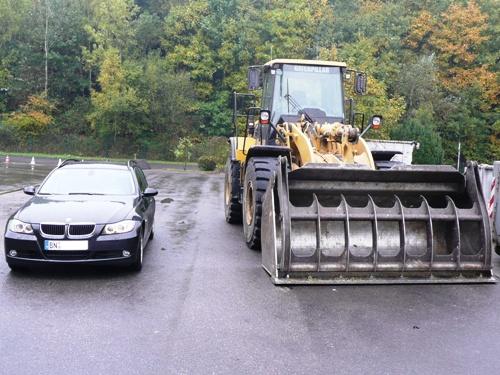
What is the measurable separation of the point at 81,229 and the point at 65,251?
333 mm

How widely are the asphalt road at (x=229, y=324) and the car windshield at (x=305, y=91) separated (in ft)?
11.9

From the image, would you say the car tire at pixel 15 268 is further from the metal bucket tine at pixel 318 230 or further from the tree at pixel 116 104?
the tree at pixel 116 104

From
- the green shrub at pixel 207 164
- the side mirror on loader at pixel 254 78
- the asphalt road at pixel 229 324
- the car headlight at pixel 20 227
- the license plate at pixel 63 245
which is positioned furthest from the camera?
the green shrub at pixel 207 164

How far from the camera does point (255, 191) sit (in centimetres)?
861

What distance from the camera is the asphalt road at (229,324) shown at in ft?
15.0

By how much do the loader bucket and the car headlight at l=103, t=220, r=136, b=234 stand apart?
180 centimetres

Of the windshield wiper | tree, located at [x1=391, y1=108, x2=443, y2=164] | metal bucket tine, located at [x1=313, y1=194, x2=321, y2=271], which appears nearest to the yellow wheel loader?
metal bucket tine, located at [x1=313, y1=194, x2=321, y2=271]

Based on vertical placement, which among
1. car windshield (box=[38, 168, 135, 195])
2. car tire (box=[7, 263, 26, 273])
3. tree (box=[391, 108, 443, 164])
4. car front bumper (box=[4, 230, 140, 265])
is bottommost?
car tire (box=[7, 263, 26, 273])

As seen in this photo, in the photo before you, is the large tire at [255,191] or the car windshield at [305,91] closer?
the large tire at [255,191]

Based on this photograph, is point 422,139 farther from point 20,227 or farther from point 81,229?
point 20,227

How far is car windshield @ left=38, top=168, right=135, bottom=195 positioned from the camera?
27.2 ft

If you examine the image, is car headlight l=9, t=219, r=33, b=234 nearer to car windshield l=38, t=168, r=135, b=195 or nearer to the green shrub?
car windshield l=38, t=168, r=135, b=195

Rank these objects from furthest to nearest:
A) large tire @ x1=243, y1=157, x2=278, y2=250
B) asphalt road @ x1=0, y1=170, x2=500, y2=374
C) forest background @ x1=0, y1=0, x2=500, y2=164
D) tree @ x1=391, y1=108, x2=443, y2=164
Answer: forest background @ x1=0, y1=0, x2=500, y2=164 → tree @ x1=391, y1=108, x2=443, y2=164 → large tire @ x1=243, y1=157, x2=278, y2=250 → asphalt road @ x1=0, y1=170, x2=500, y2=374

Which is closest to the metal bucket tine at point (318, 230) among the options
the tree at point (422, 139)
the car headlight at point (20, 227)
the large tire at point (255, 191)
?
the large tire at point (255, 191)
